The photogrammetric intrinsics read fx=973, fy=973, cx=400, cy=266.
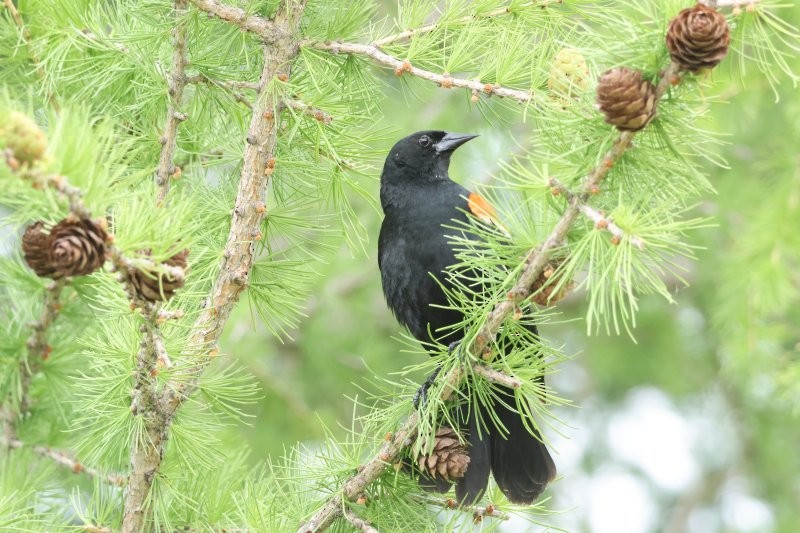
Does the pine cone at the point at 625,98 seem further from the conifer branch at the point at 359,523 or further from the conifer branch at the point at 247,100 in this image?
the conifer branch at the point at 359,523

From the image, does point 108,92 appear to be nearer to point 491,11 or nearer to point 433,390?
point 491,11

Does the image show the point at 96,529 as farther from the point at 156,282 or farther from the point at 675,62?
the point at 675,62

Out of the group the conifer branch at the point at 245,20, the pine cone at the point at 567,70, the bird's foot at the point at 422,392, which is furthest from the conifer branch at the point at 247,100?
the bird's foot at the point at 422,392

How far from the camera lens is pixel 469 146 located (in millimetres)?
5809

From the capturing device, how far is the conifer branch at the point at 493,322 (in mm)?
1712

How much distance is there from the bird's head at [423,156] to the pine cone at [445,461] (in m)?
1.31

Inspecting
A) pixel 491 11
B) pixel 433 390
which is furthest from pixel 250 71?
pixel 433 390

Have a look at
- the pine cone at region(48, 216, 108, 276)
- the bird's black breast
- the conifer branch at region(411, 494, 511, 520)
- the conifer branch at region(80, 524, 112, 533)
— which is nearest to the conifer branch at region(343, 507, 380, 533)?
the conifer branch at region(411, 494, 511, 520)

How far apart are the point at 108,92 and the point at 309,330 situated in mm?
3336

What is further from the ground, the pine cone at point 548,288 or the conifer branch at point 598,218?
the conifer branch at point 598,218

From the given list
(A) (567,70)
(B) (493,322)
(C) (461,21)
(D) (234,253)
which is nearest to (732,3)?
(A) (567,70)

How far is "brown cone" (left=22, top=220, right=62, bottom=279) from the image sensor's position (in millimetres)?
1495

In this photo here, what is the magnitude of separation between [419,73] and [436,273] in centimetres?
82

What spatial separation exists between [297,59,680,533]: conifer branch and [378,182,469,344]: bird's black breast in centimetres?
80
